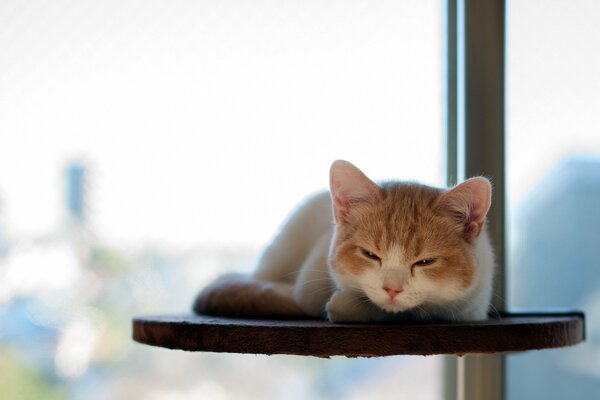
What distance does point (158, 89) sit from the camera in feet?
8.00

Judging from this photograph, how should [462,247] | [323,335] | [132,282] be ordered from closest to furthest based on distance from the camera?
[323,335]
[462,247]
[132,282]

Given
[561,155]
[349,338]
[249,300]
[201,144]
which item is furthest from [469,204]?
[201,144]

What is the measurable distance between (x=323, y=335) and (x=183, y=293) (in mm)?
1445

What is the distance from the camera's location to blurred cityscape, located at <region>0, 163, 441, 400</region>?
2.48m

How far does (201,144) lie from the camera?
2426mm

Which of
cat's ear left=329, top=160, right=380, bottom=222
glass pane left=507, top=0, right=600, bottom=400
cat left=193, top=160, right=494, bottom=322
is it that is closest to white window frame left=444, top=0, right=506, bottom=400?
cat left=193, top=160, right=494, bottom=322

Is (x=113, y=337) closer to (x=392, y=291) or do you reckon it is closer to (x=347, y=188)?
(x=347, y=188)

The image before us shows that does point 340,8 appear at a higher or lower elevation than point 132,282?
higher

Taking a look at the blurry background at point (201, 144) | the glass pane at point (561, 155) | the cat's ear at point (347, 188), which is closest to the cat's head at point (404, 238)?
the cat's ear at point (347, 188)

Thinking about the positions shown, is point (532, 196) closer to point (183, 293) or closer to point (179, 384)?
point (183, 293)

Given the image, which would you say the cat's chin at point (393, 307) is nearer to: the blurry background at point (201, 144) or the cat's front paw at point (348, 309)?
the cat's front paw at point (348, 309)

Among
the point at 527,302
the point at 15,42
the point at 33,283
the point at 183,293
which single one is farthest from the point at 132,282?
the point at 527,302

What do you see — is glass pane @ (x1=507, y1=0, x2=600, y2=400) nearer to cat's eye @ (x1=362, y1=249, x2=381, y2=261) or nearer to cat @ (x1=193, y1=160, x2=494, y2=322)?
cat @ (x1=193, y1=160, x2=494, y2=322)

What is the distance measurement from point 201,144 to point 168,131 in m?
0.13
